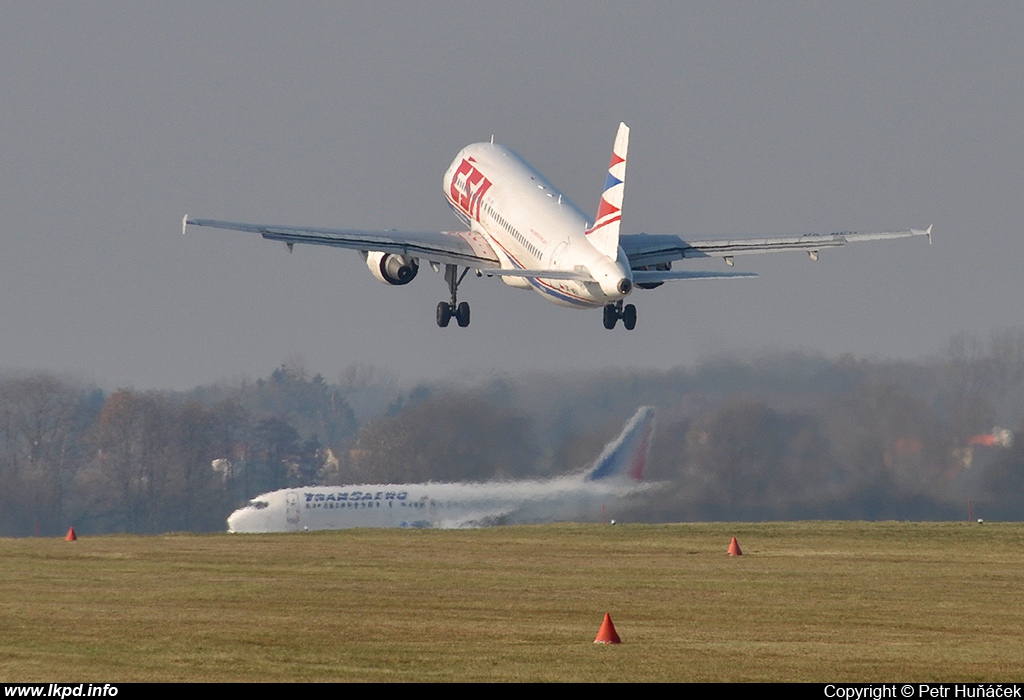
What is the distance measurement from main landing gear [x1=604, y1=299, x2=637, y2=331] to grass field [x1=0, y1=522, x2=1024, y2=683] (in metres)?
7.95

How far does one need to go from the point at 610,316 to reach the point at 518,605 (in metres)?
23.6

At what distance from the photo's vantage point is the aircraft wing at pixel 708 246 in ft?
209

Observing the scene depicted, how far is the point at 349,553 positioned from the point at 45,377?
5068 cm

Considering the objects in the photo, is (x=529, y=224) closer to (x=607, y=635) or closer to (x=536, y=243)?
(x=536, y=243)

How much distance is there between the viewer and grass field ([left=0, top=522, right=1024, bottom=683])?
31250mm


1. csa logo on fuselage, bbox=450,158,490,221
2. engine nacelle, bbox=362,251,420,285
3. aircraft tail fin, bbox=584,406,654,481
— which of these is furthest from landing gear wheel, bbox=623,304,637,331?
aircraft tail fin, bbox=584,406,654,481

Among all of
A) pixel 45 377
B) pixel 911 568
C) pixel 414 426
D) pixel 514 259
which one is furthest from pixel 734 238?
pixel 45 377

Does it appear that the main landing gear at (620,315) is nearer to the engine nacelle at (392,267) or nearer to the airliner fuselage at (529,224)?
the airliner fuselage at (529,224)

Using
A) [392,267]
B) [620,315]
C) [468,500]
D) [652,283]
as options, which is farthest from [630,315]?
[468,500]

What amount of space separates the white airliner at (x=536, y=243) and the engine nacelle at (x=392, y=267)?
0.04m

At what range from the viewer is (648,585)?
43.4m

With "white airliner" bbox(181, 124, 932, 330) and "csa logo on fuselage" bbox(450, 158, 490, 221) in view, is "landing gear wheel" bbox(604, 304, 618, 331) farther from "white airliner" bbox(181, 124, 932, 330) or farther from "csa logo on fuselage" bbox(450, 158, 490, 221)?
"csa logo on fuselage" bbox(450, 158, 490, 221)
